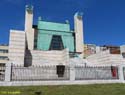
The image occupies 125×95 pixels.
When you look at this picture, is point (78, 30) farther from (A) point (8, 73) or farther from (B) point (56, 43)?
(A) point (8, 73)

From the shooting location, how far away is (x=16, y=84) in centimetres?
1642

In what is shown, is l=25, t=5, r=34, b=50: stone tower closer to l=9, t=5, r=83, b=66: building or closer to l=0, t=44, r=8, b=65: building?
l=9, t=5, r=83, b=66: building

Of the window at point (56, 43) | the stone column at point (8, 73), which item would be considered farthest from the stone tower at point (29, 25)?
the stone column at point (8, 73)

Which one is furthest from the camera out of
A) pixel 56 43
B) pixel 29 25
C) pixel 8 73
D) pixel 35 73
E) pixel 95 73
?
pixel 56 43

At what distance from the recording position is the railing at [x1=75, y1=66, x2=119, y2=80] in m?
18.9

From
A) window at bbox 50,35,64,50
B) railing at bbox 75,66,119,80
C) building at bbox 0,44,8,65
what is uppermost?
window at bbox 50,35,64,50

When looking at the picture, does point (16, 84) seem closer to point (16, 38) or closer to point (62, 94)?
point (62, 94)

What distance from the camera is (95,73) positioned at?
19.4 m

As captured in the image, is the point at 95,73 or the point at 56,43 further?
the point at 56,43

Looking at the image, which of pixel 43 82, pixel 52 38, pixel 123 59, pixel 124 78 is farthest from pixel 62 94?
pixel 52 38

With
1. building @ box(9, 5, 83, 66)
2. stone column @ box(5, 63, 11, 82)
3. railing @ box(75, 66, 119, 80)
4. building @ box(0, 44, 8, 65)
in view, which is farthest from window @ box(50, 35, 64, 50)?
stone column @ box(5, 63, 11, 82)

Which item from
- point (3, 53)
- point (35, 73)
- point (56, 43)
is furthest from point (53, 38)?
point (35, 73)

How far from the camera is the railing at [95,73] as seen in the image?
1889 cm

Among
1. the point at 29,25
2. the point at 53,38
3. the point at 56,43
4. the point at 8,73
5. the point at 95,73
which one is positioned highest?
the point at 29,25
